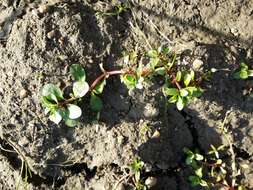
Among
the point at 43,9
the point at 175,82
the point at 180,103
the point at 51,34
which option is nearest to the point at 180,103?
the point at 180,103

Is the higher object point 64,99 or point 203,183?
point 64,99

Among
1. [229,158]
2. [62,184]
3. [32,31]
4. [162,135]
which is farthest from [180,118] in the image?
[32,31]

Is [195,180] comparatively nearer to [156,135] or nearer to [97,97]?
[156,135]

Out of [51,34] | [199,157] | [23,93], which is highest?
[51,34]

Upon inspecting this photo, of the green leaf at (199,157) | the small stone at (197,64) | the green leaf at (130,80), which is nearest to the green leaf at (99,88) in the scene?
the green leaf at (130,80)

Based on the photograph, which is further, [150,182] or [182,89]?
[150,182]

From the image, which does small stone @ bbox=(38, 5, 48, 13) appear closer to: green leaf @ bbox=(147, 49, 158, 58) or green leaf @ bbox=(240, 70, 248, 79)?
green leaf @ bbox=(147, 49, 158, 58)

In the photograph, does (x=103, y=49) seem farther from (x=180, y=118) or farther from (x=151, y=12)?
(x=180, y=118)
